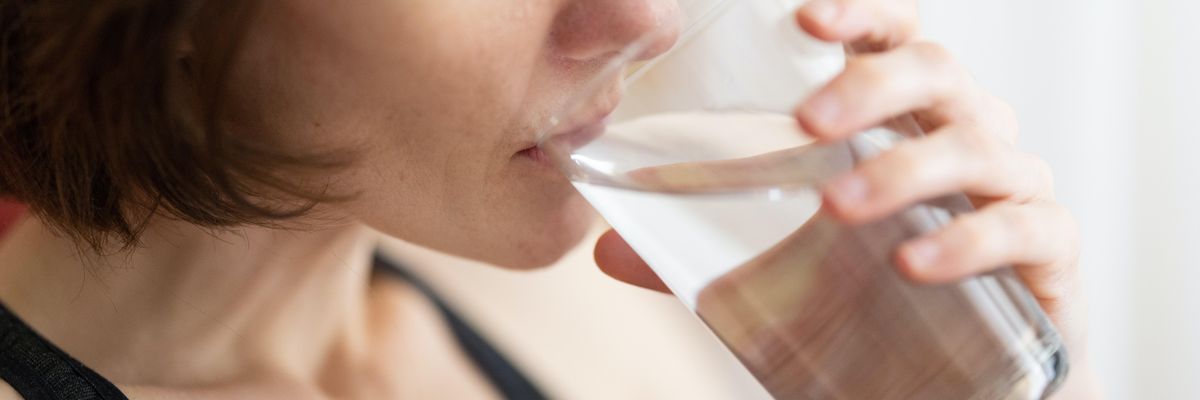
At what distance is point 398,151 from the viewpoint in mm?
604

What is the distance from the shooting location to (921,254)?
0.44m

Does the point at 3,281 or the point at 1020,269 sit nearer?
the point at 1020,269

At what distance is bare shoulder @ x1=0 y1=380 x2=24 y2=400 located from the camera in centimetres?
68

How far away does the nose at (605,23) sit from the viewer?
→ 1.75ft

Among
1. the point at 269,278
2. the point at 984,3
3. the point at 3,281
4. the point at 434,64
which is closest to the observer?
the point at 434,64

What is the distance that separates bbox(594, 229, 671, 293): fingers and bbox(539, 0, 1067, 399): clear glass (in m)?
0.26

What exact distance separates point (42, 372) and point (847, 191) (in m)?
0.55

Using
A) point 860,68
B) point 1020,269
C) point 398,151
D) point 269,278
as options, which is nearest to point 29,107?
point 398,151

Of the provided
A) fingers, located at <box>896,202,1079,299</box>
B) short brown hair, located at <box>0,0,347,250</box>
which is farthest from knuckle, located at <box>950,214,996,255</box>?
short brown hair, located at <box>0,0,347,250</box>

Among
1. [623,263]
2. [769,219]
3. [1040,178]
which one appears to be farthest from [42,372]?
[1040,178]

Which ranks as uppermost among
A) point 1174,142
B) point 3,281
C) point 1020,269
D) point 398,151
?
point 3,281

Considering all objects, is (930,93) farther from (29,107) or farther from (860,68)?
(29,107)

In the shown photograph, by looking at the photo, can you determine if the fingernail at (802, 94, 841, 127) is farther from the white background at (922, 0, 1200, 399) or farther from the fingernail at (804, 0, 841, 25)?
the white background at (922, 0, 1200, 399)

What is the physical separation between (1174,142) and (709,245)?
124 centimetres
